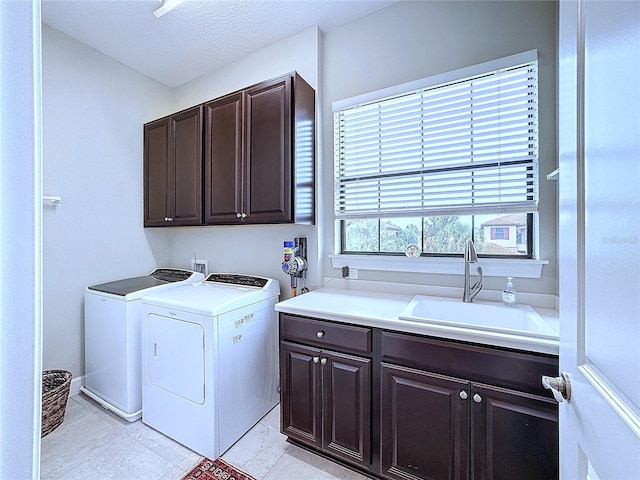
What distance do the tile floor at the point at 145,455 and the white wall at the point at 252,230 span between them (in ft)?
3.33

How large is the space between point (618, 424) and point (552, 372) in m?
0.72

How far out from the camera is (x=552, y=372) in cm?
104

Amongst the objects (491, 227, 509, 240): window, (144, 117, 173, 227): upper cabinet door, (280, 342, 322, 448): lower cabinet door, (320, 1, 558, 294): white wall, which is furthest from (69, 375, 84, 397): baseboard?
(491, 227, 509, 240): window

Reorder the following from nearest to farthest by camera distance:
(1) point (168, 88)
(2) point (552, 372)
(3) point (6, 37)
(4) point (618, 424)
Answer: (3) point (6, 37) → (4) point (618, 424) → (2) point (552, 372) → (1) point (168, 88)

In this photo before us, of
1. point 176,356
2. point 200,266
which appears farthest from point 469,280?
point 200,266

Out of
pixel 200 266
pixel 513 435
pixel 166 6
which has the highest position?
A: pixel 166 6

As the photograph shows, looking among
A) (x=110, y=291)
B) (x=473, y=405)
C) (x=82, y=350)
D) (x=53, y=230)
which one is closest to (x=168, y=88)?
(x=53, y=230)

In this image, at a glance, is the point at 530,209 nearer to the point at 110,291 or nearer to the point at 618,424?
the point at 618,424

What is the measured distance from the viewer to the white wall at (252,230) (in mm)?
2154

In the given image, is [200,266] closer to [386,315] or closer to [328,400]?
[328,400]

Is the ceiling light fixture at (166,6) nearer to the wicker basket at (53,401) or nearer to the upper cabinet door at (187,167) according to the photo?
the upper cabinet door at (187,167)

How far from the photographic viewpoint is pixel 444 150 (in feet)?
5.88

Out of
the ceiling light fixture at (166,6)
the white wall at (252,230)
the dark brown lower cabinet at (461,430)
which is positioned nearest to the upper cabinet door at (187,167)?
the white wall at (252,230)

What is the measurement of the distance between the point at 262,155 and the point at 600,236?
1811 mm
